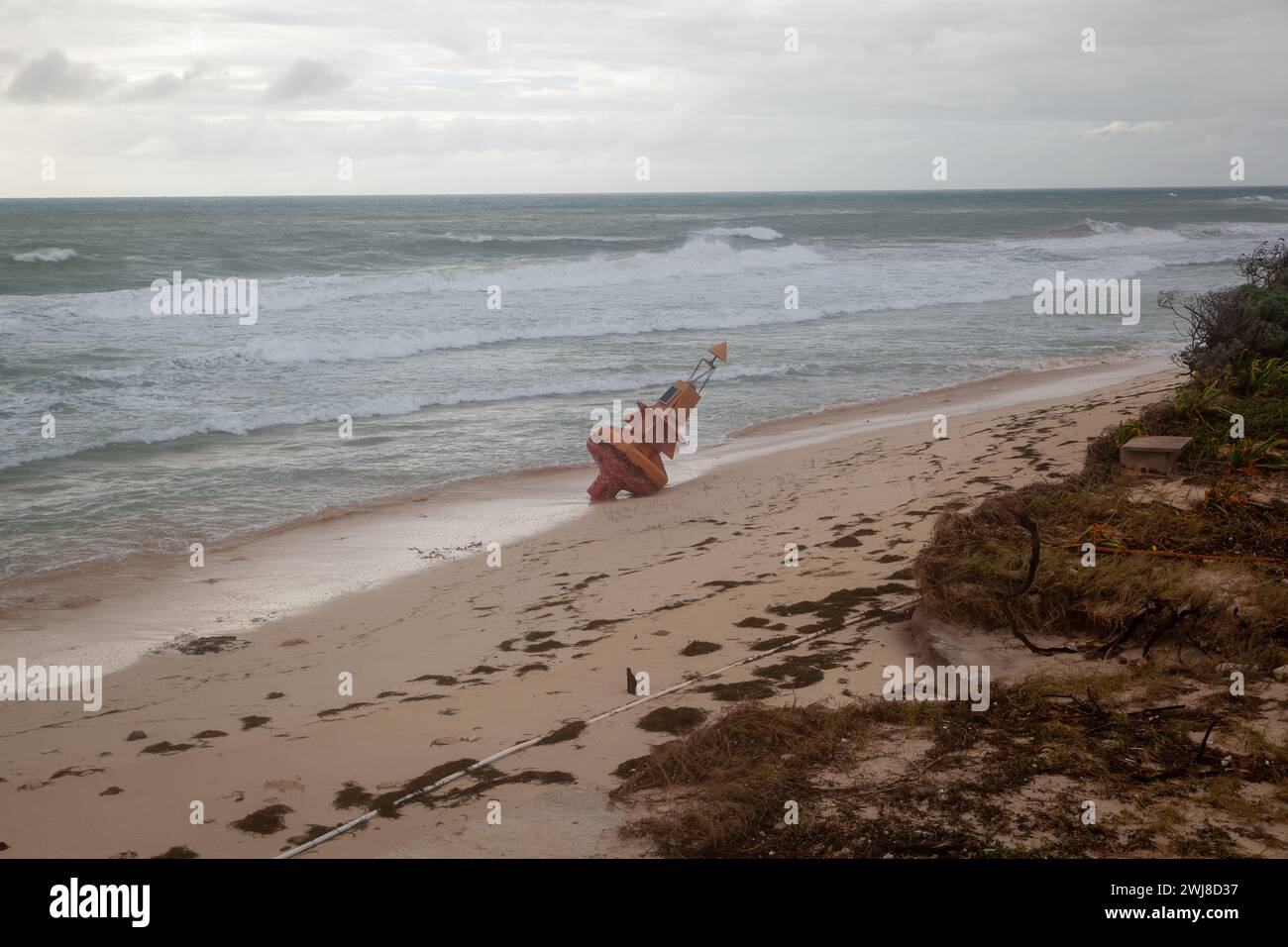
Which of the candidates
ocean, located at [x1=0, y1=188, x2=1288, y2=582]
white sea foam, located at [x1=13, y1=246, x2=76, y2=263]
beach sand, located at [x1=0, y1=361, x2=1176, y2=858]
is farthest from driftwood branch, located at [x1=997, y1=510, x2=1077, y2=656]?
white sea foam, located at [x1=13, y1=246, x2=76, y2=263]

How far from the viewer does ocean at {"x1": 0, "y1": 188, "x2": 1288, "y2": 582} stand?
1162 centimetres

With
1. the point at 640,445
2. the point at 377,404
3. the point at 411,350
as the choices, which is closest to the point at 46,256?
the point at 411,350

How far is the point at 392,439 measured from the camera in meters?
13.7

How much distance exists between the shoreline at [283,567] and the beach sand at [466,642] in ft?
0.11

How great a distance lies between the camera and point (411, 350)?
830 inches

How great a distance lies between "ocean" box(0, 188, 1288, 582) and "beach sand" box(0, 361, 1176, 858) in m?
1.77

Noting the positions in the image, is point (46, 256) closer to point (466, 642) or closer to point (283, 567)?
point (283, 567)

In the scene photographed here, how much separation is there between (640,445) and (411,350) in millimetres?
11937

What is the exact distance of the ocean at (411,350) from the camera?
11.6 m

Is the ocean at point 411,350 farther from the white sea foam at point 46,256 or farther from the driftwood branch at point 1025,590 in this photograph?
the driftwood branch at point 1025,590

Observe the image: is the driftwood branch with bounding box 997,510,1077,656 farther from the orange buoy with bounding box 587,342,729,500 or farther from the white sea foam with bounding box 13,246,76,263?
the white sea foam with bounding box 13,246,76,263

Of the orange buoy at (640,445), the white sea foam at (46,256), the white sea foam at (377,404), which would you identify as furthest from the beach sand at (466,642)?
the white sea foam at (46,256)

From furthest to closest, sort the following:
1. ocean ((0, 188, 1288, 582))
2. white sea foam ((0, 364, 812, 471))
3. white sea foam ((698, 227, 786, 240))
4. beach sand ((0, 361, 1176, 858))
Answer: white sea foam ((698, 227, 786, 240)), white sea foam ((0, 364, 812, 471)), ocean ((0, 188, 1288, 582)), beach sand ((0, 361, 1176, 858))
